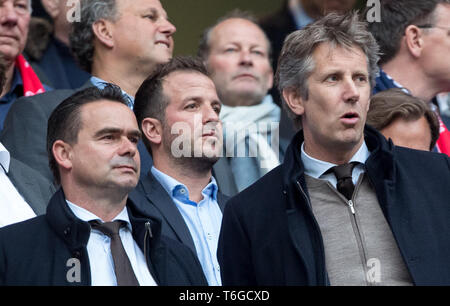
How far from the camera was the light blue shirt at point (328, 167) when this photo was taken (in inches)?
153

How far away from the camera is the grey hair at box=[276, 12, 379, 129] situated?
4.07 metres

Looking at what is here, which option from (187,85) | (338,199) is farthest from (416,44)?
(338,199)

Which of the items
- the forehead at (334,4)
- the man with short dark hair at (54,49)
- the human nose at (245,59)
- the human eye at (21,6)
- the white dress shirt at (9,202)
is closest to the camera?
the white dress shirt at (9,202)

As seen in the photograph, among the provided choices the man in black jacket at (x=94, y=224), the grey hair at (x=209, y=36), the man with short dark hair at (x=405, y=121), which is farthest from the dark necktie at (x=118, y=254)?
the grey hair at (x=209, y=36)

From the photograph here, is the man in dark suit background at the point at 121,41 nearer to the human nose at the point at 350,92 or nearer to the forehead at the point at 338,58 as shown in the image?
the forehead at the point at 338,58

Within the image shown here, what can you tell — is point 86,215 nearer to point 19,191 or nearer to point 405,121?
point 19,191

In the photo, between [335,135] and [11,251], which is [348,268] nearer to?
[335,135]

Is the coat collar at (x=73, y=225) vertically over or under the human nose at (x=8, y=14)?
under

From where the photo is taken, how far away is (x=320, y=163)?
154 inches

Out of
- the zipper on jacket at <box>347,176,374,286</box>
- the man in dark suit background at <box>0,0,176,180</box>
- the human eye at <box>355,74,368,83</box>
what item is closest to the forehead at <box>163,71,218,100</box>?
the man in dark suit background at <box>0,0,176,180</box>

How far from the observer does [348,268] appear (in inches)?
144

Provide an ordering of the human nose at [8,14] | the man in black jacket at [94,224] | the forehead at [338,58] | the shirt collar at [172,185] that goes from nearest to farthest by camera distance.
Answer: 1. the man in black jacket at [94,224]
2. the forehead at [338,58]
3. the shirt collar at [172,185]
4. the human nose at [8,14]

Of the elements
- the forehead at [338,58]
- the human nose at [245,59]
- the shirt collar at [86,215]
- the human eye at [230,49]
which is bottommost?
the shirt collar at [86,215]

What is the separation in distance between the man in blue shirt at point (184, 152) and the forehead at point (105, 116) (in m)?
0.42
